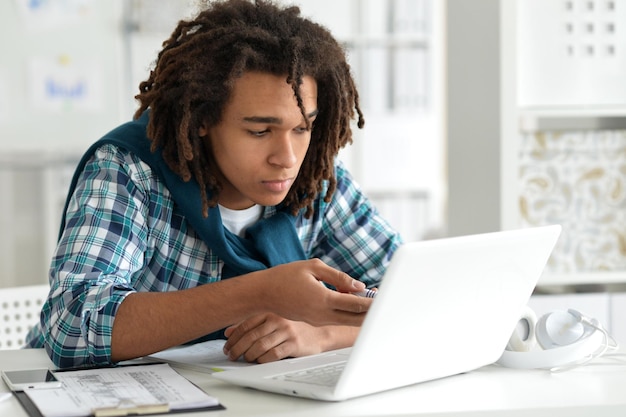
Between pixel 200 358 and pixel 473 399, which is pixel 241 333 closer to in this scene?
pixel 200 358

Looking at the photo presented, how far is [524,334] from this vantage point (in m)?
1.30

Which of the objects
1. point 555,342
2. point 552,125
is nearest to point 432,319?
point 555,342

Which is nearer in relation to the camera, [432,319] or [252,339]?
[432,319]

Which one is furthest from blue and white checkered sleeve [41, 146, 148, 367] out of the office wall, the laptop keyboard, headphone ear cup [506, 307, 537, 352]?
the office wall

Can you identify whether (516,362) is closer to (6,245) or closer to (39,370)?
(39,370)

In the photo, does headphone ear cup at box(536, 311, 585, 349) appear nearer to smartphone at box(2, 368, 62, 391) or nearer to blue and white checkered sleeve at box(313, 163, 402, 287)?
blue and white checkered sleeve at box(313, 163, 402, 287)

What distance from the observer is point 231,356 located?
132cm

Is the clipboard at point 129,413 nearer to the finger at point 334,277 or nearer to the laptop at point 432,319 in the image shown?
the laptop at point 432,319

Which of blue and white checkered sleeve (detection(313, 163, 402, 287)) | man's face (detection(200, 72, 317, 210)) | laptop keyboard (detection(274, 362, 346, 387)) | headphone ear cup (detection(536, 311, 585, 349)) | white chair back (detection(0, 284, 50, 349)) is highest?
man's face (detection(200, 72, 317, 210))

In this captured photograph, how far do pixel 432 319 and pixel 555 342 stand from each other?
0.26m

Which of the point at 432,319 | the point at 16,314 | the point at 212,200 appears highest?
the point at 212,200

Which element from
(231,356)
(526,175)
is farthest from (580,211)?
(231,356)

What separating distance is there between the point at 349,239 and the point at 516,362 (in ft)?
1.82

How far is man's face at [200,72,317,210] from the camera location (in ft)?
4.69
